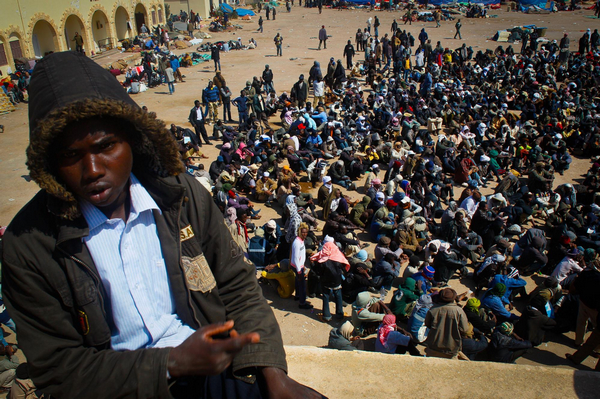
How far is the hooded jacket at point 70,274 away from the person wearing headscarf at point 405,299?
549cm

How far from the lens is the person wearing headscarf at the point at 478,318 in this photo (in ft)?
20.0

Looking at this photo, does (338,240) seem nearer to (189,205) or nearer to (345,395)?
(345,395)

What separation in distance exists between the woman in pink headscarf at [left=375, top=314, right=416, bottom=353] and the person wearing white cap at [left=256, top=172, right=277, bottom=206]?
5.36m

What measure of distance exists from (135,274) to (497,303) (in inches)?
248

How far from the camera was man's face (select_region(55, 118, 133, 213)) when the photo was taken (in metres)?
1.17

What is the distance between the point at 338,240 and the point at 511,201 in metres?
4.90

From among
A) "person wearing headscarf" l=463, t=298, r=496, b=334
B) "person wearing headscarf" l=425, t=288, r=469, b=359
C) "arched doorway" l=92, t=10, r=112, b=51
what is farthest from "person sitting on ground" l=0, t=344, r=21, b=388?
"arched doorway" l=92, t=10, r=112, b=51

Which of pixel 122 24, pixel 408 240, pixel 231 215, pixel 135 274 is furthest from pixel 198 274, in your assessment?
pixel 122 24

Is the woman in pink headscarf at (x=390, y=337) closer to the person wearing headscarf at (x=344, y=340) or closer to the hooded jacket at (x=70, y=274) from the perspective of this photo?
the person wearing headscarf at (x=344, y=340)

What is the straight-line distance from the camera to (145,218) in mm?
1360

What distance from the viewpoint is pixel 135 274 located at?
1295 millimetres

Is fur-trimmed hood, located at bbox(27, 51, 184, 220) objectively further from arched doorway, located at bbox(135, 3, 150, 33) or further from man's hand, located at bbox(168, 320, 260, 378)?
arched doorway, located at bbox(135, 3, 150, 33)

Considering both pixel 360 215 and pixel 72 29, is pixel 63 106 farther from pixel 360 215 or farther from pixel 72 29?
pixel 72 29

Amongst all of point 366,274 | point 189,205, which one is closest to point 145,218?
point 189,205
